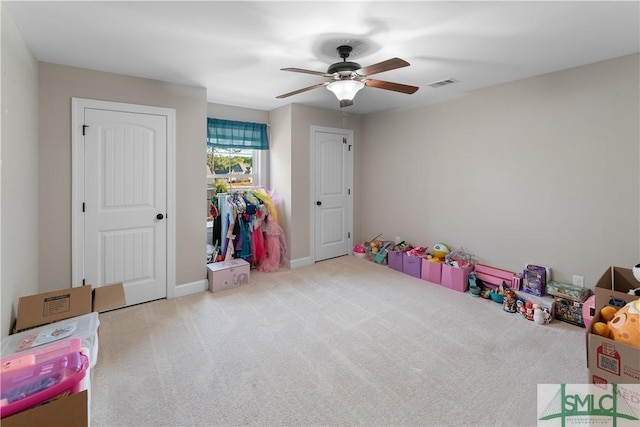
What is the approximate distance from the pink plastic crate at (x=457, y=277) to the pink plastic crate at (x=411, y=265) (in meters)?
0.38

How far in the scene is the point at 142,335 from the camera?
104 inches

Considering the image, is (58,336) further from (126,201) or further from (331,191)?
(331,191)

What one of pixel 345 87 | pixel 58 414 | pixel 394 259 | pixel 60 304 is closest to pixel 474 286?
pixel 394 259

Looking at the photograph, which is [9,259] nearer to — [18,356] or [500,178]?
[18,356]

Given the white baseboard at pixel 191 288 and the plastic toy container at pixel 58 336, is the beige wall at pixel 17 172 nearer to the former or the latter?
the plastic toy container at pixel 58 336

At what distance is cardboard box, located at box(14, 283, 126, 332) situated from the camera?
2090 mm

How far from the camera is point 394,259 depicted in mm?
4469

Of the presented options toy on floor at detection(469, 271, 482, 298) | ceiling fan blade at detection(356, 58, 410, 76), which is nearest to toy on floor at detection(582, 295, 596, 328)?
toy on floor at detection(469, 271, 482, 298)

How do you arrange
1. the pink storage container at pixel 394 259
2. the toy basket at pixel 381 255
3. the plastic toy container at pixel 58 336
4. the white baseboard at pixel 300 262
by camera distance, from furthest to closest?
the toy basket at pixel 381 255 → the white baseboard at pixel 300 262 → the pink storage container at pixel 394 259 → the plastic toy container at pixel 58 336

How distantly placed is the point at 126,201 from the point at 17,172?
42.7 inches

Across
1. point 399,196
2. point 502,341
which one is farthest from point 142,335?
point 399,196

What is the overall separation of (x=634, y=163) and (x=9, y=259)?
15.6 ft

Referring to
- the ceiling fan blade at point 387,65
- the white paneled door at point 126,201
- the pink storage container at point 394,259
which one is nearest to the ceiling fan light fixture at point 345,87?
the ceiling fan blade at point 387,65

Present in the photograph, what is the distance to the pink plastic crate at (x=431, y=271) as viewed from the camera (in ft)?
12.8
